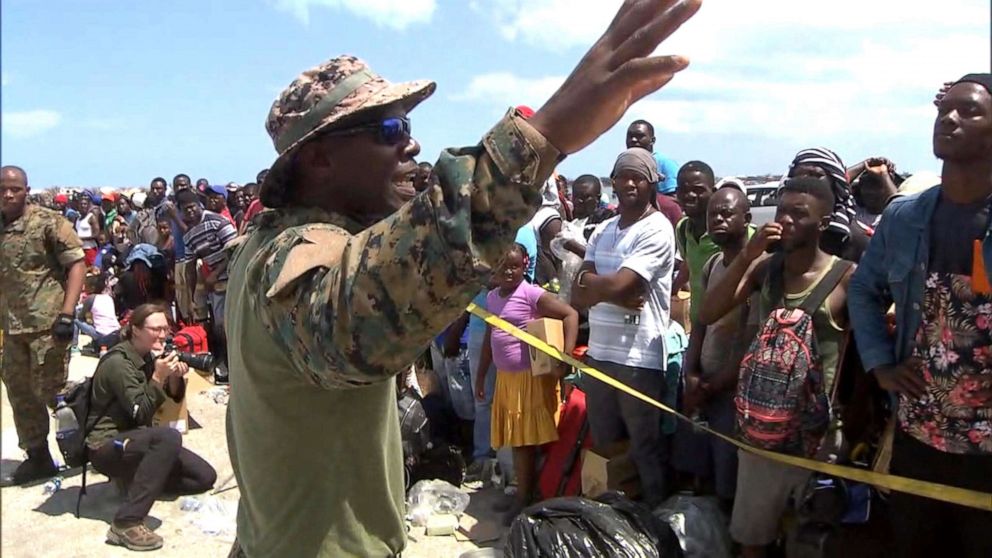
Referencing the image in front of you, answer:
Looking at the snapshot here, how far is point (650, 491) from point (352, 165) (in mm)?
3055

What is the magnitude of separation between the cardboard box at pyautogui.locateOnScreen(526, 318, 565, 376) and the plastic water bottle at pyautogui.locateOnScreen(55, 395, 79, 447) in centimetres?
329

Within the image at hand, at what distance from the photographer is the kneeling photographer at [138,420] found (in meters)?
5.11

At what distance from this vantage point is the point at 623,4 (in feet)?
3.53

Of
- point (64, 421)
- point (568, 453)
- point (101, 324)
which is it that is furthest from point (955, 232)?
point (101, 324)

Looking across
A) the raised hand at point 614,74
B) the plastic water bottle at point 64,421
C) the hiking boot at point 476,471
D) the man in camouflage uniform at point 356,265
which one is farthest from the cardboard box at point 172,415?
the raised hand at point 614,74

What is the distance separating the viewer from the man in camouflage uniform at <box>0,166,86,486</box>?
589cm

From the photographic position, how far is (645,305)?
413cm

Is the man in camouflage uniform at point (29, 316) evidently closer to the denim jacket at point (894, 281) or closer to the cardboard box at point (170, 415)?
the cardboard box at point (170, 415)

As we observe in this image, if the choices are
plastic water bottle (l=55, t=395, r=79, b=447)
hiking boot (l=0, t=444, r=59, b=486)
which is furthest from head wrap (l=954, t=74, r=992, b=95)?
hiking boot (l=0, t=444, r=59, b=486)

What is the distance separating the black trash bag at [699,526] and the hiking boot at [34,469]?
4.59 metres

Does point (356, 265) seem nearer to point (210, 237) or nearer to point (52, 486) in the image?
point (52, 486)

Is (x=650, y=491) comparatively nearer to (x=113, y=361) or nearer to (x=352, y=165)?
(x=352, y=165)

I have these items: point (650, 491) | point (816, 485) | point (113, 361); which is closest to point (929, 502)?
point (816, 485)

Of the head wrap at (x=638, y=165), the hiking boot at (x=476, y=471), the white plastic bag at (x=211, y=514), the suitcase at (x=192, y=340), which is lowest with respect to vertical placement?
the white plastic bag at (x=211, y=514)
